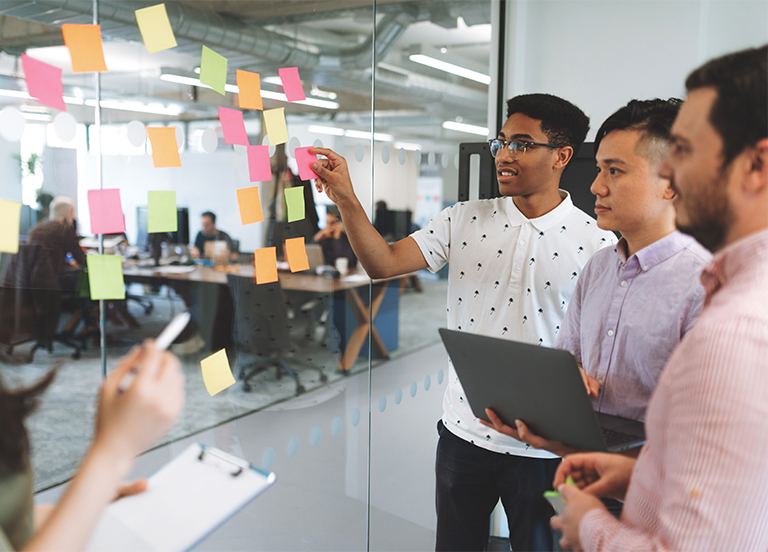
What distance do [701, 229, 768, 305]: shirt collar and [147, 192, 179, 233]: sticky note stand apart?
1.36m

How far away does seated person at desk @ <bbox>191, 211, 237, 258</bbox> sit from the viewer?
3.15m

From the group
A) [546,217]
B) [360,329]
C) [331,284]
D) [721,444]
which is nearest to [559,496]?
[721,444]

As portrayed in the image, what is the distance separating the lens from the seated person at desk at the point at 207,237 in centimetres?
315

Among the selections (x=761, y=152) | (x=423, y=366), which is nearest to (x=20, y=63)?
(x=761, y=152)

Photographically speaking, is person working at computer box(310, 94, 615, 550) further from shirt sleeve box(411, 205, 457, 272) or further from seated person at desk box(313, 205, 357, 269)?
seated person at desk box(313, 205, 357, 269)

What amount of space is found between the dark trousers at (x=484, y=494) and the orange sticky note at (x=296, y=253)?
817mm

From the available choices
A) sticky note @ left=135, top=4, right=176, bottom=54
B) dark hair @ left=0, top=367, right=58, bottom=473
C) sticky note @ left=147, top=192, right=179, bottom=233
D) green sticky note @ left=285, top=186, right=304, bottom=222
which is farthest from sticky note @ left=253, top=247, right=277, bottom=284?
dark hair @ left=0, top=367, right=58, bottom=473

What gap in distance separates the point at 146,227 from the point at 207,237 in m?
1.45

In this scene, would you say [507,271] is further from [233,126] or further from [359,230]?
[233,126]

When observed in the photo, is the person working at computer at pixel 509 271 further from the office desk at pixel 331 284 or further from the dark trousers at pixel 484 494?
the office desk at pixel 331 284

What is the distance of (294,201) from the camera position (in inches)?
84.9

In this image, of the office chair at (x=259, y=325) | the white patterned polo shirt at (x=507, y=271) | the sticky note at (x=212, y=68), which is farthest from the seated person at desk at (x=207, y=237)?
the white patterned polo shirt at (x=507, y=271)

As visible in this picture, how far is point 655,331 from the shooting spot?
1311mm

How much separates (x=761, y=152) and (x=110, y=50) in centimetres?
192
